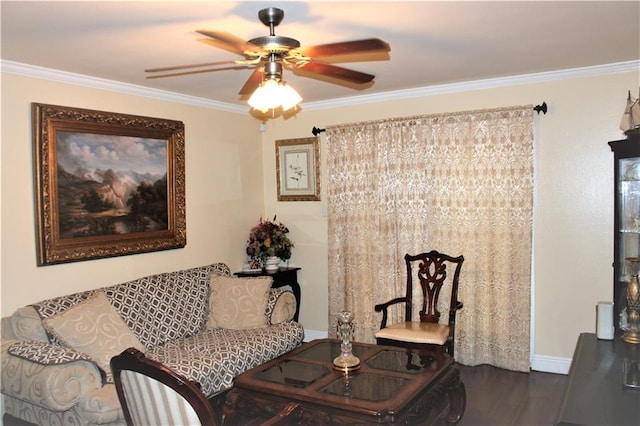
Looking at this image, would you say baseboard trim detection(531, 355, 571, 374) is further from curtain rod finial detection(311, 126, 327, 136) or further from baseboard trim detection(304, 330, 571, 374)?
curtain rod finial detection(311, 126, 327, 136)

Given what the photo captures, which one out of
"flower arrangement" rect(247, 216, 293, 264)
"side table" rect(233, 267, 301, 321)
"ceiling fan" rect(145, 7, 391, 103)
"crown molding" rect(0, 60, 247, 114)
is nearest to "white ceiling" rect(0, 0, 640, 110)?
"crown molding" rect(0, 60, 247, 114)

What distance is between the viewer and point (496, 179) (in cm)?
454

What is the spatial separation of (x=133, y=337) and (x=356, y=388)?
1.63 meters

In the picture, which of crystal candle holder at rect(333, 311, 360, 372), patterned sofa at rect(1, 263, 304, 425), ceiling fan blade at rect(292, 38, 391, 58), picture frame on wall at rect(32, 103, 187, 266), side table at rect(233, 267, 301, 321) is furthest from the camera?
side table at rect(233, 267, 301, 321)

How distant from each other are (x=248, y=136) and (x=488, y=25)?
10.5 feet

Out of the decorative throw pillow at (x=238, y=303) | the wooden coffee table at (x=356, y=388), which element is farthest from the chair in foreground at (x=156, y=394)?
the decorative throw pillow at (x=238, y=303)

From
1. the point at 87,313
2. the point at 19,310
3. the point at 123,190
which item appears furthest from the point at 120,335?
the point at 123,190

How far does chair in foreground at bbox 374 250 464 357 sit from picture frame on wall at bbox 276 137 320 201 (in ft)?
4.59

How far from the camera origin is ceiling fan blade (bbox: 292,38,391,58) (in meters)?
2.40

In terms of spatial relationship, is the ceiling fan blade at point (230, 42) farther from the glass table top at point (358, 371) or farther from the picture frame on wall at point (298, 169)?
the picture frame on wall at point (298, 169)

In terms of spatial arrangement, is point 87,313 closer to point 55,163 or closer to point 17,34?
point 55,163

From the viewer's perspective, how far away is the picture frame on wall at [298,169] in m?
5.55

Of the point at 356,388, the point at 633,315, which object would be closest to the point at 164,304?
the point at 356,388

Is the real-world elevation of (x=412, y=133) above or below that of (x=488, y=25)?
below
